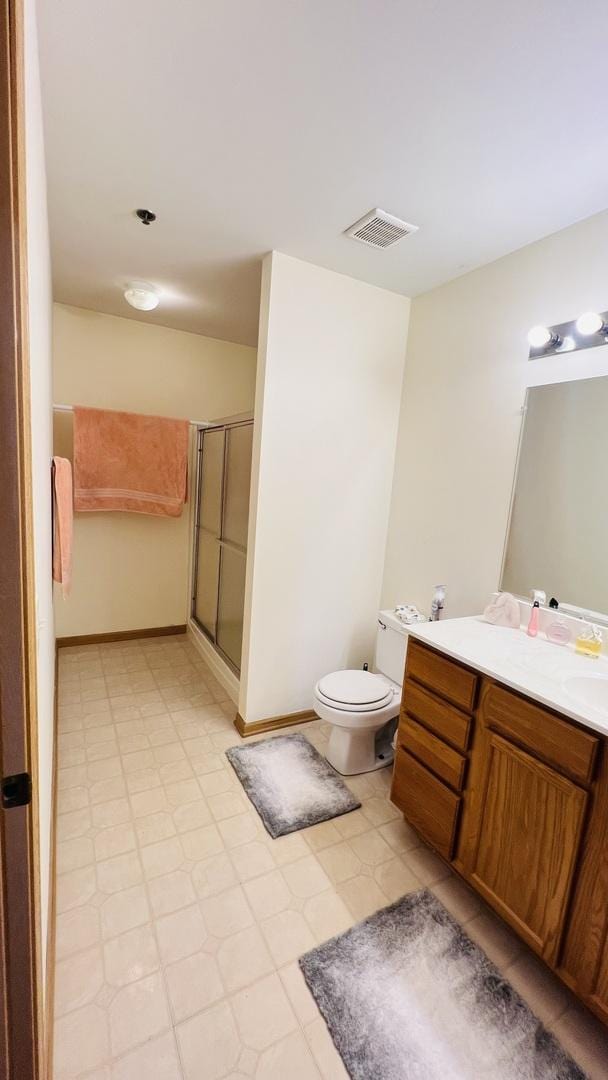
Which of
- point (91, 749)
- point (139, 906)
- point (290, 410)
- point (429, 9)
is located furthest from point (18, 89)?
point (91, 749)

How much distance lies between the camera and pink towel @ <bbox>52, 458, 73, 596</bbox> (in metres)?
1.66

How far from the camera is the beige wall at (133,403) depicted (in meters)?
2.91

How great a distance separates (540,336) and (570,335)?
4.0 inches

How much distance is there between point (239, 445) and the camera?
2.58m

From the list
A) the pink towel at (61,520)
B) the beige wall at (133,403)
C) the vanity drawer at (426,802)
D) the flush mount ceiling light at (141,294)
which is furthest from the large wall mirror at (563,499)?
the beige wall at (133,403)

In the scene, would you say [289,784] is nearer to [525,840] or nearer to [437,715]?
[437,715]

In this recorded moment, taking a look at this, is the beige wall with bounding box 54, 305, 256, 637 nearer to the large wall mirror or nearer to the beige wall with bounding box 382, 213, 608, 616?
the beige wall with bounding box 382, 213, 608, 616

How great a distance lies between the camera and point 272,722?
2363 millimetres

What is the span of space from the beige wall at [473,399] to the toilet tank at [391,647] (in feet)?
0.80

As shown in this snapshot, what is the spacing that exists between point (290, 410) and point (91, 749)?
1.92m

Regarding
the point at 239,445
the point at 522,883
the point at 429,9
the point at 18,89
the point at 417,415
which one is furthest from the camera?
the point at 239,445

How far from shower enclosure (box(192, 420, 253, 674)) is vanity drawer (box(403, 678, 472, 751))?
3.84 feet

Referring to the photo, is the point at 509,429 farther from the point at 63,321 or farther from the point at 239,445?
the point at 63,321

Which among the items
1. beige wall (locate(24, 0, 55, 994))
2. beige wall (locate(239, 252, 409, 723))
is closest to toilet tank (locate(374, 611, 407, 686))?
beige wall (locate(239, 252, 409, 723))
